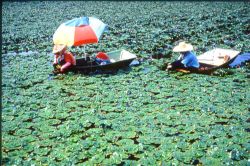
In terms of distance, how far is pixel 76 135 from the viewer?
22.7ft

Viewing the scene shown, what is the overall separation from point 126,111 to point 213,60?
5.06 m

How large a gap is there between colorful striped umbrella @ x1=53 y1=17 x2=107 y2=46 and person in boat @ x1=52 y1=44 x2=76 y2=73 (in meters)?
0.38

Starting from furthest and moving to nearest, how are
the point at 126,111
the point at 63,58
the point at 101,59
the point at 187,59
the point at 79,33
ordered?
1. the point at 101,59
2. the point at 63,58
3. the point at 187,59
4. the point at 79,33
5. the point at 126,111

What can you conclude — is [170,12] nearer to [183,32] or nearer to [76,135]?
[183,32]

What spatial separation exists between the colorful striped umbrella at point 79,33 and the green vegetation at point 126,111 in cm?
117

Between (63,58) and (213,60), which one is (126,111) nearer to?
(63,58)

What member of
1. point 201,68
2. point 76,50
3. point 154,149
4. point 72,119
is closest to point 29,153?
point 72,119

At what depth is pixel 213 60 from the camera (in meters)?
11.6

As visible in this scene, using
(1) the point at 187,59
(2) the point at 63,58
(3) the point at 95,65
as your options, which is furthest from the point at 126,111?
(2) the point at 63,58

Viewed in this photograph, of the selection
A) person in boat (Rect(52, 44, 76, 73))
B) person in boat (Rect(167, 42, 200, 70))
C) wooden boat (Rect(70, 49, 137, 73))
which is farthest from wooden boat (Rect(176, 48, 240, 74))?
person in boat (Rect(52, 44, 76, 73))

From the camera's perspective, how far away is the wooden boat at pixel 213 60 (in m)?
10.5

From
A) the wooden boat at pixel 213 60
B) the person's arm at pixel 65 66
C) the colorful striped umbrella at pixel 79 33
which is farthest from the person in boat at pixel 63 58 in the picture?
the wooden boat at pixel 213 60

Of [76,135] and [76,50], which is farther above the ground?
[76,50]

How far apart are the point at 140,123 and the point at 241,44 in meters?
8.52
